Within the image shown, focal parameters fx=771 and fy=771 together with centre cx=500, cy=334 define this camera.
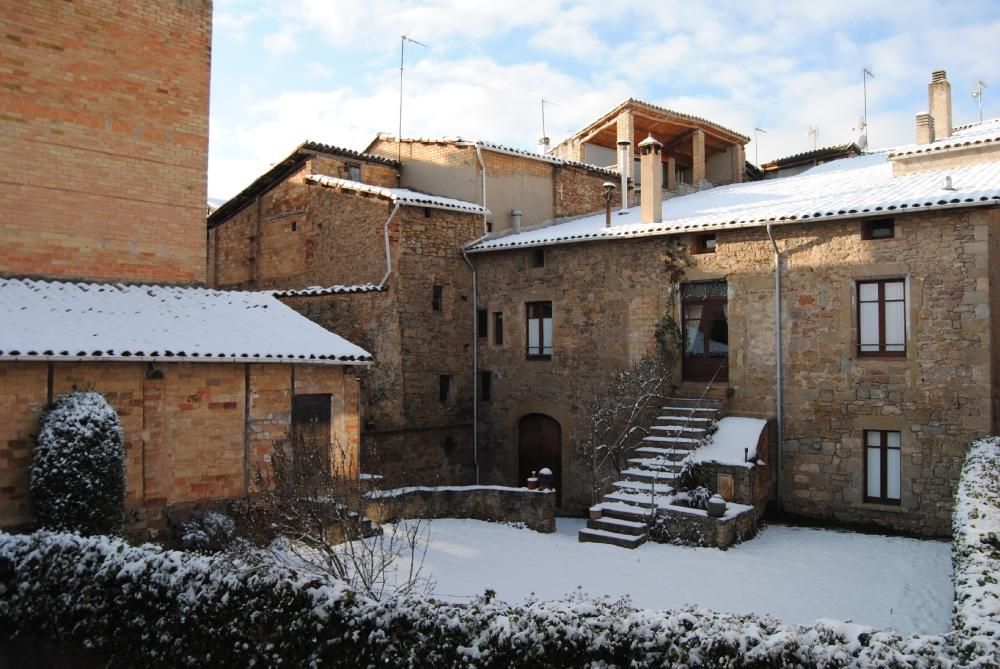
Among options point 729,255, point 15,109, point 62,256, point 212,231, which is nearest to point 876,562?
point 729,255

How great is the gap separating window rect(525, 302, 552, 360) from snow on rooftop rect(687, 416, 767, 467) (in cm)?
505

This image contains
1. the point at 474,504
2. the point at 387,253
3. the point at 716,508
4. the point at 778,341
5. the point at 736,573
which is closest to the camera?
the point at 736,573

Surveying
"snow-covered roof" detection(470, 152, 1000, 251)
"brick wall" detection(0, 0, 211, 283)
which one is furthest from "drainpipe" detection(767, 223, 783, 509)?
"brick wall" detection(0, 0, 211, 283)

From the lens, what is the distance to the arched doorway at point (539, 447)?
18812 mm

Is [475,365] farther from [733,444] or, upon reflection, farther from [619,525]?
[619,525]

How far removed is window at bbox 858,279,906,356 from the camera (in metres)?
14.4

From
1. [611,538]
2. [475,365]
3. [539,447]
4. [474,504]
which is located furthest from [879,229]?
[475,365]

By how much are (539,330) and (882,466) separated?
8.30 m

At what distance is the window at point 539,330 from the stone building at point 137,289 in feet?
18.8

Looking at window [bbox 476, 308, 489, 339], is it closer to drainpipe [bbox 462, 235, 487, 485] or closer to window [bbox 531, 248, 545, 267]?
drainpipe [bbox 462, 235, 487, 485]

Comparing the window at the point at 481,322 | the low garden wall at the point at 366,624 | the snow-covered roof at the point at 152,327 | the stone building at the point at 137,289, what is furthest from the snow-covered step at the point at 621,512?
the window at the point at 481,322

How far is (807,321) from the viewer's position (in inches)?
598

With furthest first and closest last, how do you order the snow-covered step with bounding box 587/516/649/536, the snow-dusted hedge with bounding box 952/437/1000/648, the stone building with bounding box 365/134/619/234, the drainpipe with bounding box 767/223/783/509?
the stone building with bounding box 365/134/619/234 < the drainpipe with bounding box 767/223/783/509 < the snow-covered step with bounding box 587/516/649/536 < the snow-dusted hedge with bounding box 952/437/1000/648

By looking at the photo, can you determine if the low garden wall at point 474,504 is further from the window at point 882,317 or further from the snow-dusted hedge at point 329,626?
the window at point 882,317
